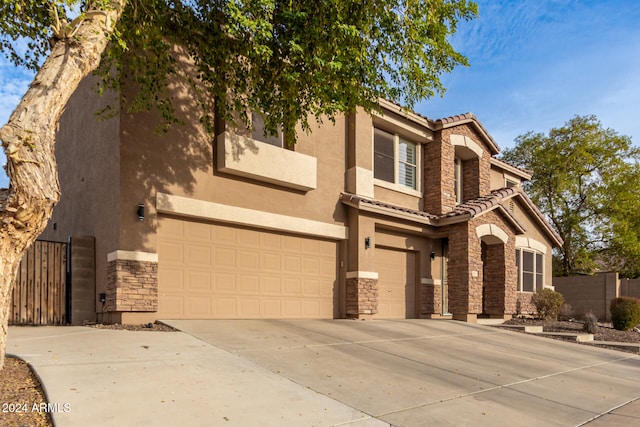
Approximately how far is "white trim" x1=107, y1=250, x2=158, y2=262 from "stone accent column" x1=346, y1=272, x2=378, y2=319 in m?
6.00

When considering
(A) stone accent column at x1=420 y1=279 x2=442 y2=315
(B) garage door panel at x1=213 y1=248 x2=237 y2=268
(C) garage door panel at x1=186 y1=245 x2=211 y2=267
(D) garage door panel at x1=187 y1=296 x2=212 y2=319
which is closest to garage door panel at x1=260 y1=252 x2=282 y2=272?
(B) garage door panel at x1=213 y1=248 x2=237 y2=268

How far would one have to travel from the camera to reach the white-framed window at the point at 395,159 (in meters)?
16.6

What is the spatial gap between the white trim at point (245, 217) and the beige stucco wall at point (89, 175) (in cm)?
119

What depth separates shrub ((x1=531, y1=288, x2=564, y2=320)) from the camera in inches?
737

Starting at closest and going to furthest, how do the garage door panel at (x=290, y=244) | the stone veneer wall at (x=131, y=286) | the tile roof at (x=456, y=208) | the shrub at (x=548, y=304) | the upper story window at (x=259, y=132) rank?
the stone veneer wall at (x=131, y=286), the upper story window at (x=259, y=132), the garage door panel at (x=290, y=244), the tile roof at (x=456, y=208), the shrub at (x=548, y=304)

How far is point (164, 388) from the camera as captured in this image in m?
5.97

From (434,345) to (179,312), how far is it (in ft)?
19.2

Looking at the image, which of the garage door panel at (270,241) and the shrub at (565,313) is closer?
the garage door panel at (270,241)

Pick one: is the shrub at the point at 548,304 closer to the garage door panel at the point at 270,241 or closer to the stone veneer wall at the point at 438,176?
the stone veneer wall at the point at 438,176

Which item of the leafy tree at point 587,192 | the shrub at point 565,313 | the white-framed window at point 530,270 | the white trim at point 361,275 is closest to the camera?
the white trim at point 361,275

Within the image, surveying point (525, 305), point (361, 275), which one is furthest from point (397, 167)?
point (525, 305)

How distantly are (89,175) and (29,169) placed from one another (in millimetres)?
7307

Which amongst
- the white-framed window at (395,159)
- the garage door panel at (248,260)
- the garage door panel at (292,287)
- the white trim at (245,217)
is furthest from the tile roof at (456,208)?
the garage door panel at (248,260)

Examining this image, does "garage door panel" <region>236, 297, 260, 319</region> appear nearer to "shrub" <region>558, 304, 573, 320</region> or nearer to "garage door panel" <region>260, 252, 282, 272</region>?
"garage door panel" <region>260, 252, 282, 272</region>
